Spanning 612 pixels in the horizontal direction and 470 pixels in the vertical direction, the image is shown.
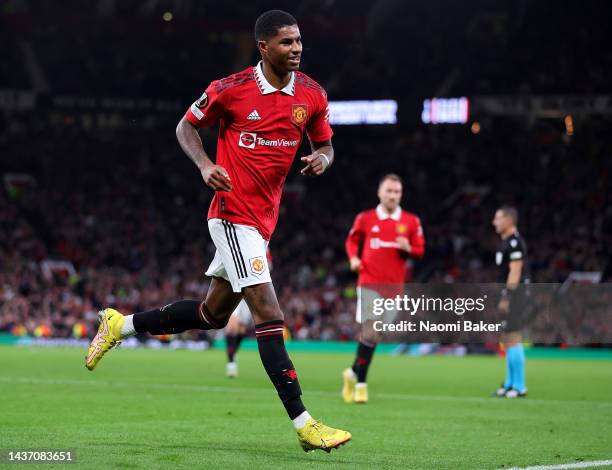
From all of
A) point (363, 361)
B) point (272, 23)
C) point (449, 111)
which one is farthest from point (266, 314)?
point (449, 111)

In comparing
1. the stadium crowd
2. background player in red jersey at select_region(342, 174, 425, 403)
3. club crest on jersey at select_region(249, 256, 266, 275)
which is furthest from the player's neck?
the stadium crowd

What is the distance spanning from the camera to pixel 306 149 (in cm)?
3384

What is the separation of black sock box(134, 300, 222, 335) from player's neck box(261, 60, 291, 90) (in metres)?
1.58

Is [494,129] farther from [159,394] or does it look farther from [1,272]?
[159,394]

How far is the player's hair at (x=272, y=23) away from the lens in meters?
6.79

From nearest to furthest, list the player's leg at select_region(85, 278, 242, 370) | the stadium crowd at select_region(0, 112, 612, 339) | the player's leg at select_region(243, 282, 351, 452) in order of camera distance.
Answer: the player's leg at select_region(243, 282, 351, 452) → the player's leg at select_region(85, 278, 242, 370) → the stadium crowd at select_region(0, 112, 612, 339)

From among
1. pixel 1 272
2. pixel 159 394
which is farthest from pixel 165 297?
pixel 159 394

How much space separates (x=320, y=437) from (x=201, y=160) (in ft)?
6.16

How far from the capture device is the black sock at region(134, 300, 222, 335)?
23.8 ft

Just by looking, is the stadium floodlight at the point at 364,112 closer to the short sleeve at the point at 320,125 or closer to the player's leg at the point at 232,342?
the player's leg at the point at 232,342

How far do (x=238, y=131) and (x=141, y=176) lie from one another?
3473 cm

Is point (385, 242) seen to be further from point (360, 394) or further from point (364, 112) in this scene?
point (364, 112)

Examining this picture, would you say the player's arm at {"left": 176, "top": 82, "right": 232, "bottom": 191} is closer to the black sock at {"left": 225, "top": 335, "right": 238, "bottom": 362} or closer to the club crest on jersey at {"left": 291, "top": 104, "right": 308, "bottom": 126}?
the club crest on jersey at {"left": 291, "top": 104, "right": 308, "bottom": 126}

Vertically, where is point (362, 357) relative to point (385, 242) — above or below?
below
